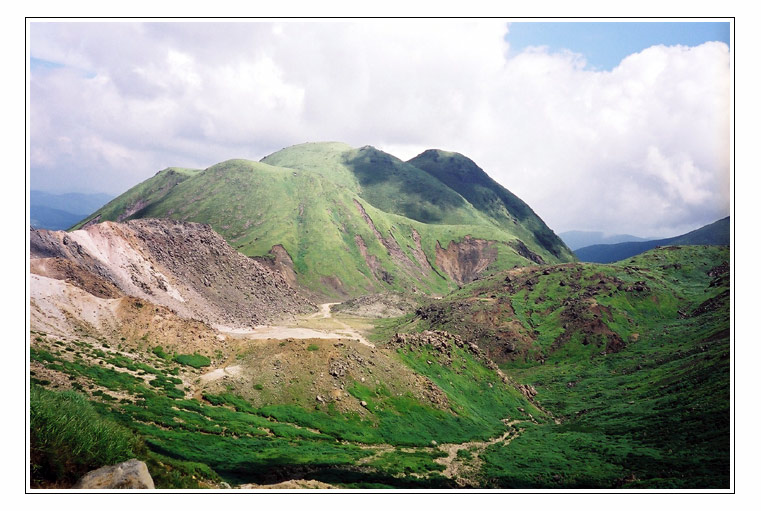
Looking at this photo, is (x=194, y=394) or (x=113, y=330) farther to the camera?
(x=113, y=330)

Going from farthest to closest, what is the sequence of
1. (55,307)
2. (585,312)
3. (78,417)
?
1. (585,312)
2. (55,307)
3. (78,417)

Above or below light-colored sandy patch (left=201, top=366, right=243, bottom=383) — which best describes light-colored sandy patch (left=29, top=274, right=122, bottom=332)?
above

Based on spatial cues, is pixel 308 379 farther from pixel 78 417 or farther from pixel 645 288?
pixel 645 288

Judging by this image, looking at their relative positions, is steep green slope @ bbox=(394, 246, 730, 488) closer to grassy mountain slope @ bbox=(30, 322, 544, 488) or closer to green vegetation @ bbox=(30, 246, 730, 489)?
green vegetation @ bbox=(30, 246, 730, 489)

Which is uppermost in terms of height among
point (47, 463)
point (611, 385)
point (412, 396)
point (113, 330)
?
point (113, 330)

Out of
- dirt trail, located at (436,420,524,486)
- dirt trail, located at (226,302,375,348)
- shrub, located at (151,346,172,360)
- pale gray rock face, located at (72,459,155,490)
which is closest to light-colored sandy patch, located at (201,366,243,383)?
shrub, located at (151,346,172,360)

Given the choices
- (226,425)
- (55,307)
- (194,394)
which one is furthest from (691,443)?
(55,307)

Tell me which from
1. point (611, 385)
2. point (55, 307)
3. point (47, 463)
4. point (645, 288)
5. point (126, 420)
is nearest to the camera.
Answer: point (47, 463)

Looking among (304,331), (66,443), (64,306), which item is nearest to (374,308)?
(304,331)

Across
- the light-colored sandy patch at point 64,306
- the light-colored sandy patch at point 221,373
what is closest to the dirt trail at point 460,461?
the light-colored sandy patch at point 221,373
